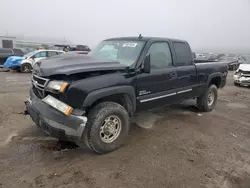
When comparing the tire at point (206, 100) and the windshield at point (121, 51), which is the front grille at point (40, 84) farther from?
the tire at point (206, 100)

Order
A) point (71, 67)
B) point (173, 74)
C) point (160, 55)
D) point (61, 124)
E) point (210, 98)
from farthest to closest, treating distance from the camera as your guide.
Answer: point (210, 98), point (173, 74), point (160, 55), point (71, 67), point (61, 124)

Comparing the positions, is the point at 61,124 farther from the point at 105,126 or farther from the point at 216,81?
the point at 216,81

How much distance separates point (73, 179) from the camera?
287 cm

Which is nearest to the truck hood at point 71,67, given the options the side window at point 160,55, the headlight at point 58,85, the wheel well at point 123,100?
the headlight at point 58,85

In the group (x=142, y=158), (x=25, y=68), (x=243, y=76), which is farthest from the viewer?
(x=25, y=68)

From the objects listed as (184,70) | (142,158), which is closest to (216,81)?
(184,70)

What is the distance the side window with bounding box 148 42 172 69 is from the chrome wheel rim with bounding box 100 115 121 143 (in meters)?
1.36

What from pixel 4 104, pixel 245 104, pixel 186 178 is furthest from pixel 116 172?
pixel 245 104

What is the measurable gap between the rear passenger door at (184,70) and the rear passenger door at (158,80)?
0.20 m

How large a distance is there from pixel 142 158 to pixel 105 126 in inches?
31.0

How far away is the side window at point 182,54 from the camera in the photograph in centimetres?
484

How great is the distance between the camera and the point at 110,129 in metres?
3.59

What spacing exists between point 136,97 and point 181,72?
4.87ft

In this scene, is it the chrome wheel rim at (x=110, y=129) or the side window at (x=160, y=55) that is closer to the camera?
the chrome wheel rim at (x=110, y=129)
